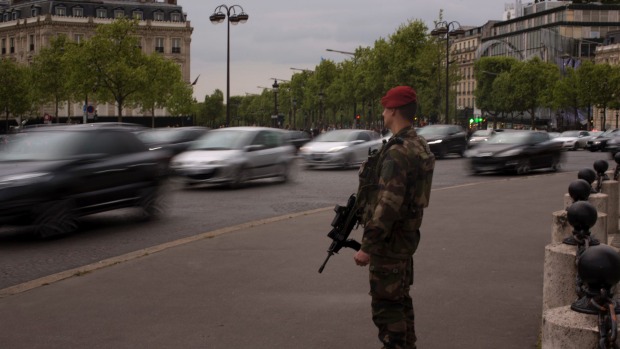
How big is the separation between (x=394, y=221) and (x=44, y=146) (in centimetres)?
922

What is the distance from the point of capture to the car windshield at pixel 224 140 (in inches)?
869

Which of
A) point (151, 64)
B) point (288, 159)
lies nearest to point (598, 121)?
point (151, 64)

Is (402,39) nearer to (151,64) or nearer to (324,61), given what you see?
(151,64)

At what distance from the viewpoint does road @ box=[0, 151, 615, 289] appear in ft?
33.8

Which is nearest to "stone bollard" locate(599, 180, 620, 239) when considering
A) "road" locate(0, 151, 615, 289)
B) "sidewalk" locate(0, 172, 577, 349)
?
"sidewalk" locate(0, 172, 577, 349)

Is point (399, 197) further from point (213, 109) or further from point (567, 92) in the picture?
point (213, 109)

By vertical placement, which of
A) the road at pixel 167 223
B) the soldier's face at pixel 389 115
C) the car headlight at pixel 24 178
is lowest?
the road at pixel 167 223

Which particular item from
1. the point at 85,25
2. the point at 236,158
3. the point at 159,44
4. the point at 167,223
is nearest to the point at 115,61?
the point at 236,158

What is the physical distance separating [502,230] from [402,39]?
63.0 m

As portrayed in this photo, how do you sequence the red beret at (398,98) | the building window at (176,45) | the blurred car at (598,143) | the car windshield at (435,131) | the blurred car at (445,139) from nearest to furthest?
the red beret at (398,98) → the blurred car at (445,139) → the car windshield at (435,131) → the blurred car at (598,143) → the building window at (176,45)

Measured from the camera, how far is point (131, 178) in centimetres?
1361

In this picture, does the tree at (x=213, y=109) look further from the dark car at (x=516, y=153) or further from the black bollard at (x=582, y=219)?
the black bollard at (x=582, y=219)

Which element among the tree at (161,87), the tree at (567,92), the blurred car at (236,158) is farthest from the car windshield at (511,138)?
the tree at (567,92)

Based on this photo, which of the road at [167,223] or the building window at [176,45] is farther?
the building window at [176,45]
